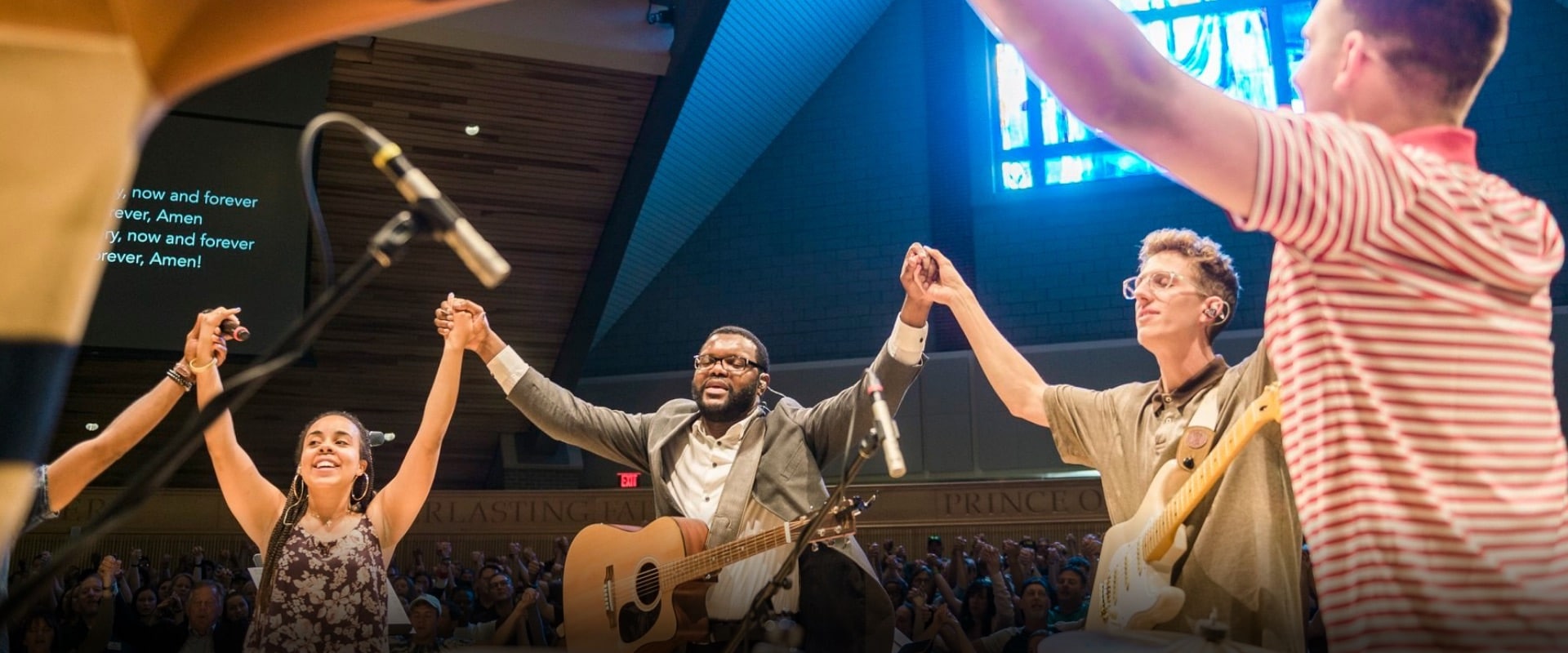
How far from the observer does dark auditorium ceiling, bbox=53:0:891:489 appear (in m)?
7.64

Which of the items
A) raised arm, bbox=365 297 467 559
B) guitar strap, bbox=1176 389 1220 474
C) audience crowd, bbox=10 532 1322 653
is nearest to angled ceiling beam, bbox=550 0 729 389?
audience crowd, bbox=10 532 1322 653

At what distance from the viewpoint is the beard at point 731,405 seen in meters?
3.44

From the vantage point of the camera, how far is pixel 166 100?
0.68 meters

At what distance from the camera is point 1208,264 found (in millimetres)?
2699

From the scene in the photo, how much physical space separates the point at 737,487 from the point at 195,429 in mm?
2310

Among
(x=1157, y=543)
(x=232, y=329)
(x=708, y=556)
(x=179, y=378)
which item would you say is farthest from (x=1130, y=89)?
(x=179, y=378)

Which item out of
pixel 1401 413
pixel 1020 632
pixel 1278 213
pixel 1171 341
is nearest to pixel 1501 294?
pixel 1401 413

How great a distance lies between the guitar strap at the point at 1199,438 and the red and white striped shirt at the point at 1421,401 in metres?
1.37

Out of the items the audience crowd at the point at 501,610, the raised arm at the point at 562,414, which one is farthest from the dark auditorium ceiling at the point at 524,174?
the raised arm at the point at 562,414

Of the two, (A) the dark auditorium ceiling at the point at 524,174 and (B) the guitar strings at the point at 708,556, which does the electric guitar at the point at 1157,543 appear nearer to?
(B) the guitar strings at the point at 708,556

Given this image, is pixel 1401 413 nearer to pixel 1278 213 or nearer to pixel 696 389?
pixel 1278 213

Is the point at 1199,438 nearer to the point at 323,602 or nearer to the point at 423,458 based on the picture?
the point at 423,458

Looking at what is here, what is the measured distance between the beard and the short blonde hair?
4.00 feet

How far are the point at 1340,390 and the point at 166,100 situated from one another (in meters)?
0.93
